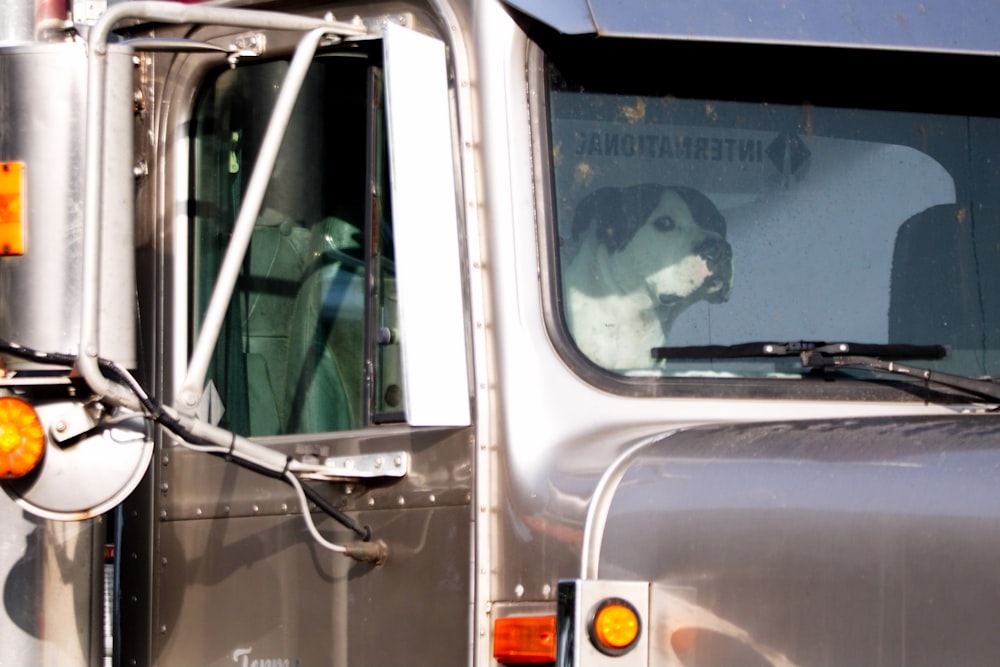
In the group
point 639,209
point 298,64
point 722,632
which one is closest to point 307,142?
point 298,64

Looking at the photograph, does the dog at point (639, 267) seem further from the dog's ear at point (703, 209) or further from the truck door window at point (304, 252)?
the truck door window at point (304, 252)

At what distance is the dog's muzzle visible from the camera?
2902 millimetres

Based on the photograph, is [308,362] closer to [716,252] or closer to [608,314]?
[608,314]

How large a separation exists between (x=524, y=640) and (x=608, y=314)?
22.8 inches

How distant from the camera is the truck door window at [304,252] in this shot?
3088 mm

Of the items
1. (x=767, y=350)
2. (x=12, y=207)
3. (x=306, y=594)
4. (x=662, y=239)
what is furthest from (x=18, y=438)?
(x=767, y=350)

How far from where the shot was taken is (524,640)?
2670mm

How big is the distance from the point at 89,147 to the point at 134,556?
102 cm

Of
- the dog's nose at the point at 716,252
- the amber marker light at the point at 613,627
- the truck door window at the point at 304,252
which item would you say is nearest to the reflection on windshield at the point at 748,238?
the dog's nose at the point at 716,252

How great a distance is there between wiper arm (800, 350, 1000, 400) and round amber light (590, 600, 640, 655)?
23.7 inches

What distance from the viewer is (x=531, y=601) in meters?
2.72

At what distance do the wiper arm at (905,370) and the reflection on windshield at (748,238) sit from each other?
0.05 m

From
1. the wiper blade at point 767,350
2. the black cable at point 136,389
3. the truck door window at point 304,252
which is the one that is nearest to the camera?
the black cable at point 136,389

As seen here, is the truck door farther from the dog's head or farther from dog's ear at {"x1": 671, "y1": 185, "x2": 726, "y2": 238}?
dog's ear at {"x1": 671, "y1": 185, "x2": 726, "y2": 238}
